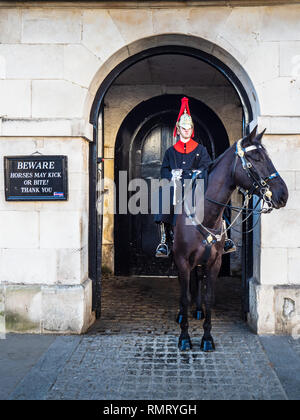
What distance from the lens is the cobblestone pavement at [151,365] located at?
343 cm

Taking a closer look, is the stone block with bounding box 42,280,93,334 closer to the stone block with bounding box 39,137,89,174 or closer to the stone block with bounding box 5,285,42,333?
the stone block with bounding box 5,285,42,333

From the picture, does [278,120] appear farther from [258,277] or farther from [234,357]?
[234,357]

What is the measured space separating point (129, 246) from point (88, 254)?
286cm

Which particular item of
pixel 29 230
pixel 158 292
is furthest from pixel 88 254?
pixel 158 292

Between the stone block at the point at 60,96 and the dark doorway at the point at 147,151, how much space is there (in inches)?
129

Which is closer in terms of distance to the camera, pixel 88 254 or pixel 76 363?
pixel 76 363

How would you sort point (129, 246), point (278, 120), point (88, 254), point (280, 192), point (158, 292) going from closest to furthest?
point (280, 192) → point (278, 120) → point (88, 254) → point (158, 292) → point (129, 246)

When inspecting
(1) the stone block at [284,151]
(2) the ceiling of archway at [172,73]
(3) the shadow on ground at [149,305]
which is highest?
(2) the ceiling of archway at [172,73]

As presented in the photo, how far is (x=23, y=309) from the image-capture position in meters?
4.97

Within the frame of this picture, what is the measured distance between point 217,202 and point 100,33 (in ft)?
8.68

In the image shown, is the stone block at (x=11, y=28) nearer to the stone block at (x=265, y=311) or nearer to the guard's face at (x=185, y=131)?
the guard's face at (x=185, y=131)

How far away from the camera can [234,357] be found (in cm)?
421

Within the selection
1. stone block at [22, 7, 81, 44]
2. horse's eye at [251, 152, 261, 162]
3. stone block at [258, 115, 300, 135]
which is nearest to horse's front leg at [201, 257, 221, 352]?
horse's eye at [251, 152, 261, 162]

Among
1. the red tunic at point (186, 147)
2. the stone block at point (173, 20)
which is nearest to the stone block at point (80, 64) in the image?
the stone block at point (173, 20)
